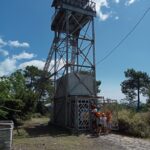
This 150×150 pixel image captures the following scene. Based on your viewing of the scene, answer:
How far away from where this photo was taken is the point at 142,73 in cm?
6556

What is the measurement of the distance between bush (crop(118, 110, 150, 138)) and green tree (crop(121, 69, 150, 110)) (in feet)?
152

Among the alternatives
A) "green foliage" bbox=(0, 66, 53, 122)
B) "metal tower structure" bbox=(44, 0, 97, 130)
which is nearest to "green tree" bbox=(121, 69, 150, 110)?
"green foliage" bbox=(0, 66, 53, 122)

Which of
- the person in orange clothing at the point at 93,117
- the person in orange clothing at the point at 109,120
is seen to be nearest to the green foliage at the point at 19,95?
the person in orange clothing at the point at 93,117

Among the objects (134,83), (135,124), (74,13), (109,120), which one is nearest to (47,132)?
(109,120)

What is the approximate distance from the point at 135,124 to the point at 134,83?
4980 cm

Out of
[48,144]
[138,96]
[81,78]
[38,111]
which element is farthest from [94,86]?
[138,96]

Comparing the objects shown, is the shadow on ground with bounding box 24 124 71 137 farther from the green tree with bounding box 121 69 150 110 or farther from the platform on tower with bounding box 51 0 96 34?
the green tree with bounding box 121 69 150 110

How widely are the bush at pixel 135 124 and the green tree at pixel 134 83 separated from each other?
46.4 metres

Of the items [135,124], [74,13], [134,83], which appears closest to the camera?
[135,124]

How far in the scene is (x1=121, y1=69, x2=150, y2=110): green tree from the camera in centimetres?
6525

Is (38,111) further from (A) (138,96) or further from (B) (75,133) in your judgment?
(A) (138,96)

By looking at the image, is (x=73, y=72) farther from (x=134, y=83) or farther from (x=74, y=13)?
(x=134, y=83)

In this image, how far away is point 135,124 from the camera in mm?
17594

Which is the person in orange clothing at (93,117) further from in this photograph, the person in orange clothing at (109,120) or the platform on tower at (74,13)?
the platform on tower at (74,13)
